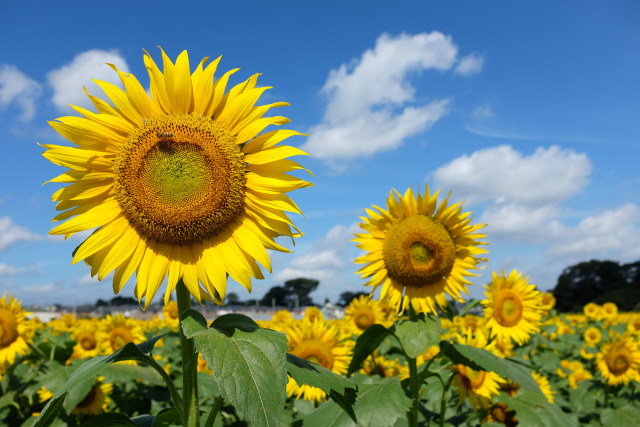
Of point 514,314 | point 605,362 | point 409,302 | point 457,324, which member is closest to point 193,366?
point 409,302

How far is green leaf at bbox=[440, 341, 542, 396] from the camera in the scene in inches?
153

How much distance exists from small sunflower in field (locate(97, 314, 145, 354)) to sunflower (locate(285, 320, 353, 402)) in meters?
2.97

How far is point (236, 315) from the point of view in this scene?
2.60m

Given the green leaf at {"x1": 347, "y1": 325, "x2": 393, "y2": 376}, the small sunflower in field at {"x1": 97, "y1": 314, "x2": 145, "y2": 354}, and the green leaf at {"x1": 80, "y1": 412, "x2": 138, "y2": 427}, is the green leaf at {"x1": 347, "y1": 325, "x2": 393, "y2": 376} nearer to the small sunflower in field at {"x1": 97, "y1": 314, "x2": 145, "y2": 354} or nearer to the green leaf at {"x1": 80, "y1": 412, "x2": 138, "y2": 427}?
the green leaf at {"x1": 80, "y1": 412, "x2": 138, "y2": 427}

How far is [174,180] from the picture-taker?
2.77m

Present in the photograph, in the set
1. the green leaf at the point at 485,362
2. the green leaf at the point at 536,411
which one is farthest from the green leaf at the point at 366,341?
the green leaf at the point at 536,411

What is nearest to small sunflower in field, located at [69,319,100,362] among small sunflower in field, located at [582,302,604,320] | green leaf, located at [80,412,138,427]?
green leaf, located at [80,412,138,427]

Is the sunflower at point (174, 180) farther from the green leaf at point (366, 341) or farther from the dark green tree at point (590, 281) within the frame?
the dark green tree at point (590, 281)

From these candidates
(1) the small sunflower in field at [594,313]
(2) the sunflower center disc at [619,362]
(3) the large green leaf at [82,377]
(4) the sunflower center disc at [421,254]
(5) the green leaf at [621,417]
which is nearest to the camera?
(3) the large green leaf at [82,377]

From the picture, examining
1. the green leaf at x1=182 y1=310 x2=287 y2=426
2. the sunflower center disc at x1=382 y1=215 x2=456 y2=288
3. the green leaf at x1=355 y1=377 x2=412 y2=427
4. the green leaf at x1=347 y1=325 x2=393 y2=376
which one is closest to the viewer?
the green leaf at x1=182 y1=310 x2=287 y2=426

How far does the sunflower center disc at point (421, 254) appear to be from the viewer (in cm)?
482

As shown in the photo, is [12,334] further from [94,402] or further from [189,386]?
[189,386]

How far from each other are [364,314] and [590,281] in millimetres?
57472

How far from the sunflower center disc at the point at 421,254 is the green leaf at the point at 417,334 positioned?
1.43ft
